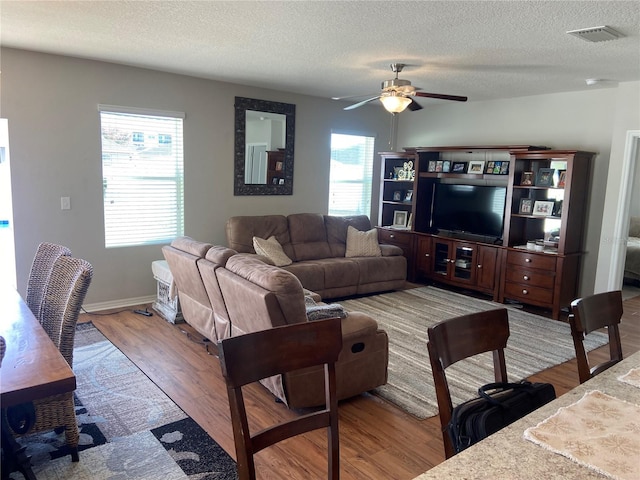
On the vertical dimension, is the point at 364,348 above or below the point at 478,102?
below

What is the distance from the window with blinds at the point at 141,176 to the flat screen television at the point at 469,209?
3378 mm

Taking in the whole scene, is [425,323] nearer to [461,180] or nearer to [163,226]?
[461,180]

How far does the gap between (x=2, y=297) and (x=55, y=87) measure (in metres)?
2.74

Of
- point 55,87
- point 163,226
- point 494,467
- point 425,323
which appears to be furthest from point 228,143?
point 494,467

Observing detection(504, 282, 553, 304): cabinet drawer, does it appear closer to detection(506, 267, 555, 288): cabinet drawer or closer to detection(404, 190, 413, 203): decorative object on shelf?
detection(506, 267, 555, 288): cabinet drawer

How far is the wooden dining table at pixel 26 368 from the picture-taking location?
1.55 m

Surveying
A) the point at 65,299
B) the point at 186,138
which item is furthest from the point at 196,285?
the point at 186,138

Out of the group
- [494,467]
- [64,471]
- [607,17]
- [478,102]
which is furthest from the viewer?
[478,102]

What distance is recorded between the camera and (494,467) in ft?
3.51

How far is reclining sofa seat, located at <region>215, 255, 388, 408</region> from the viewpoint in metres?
2.78

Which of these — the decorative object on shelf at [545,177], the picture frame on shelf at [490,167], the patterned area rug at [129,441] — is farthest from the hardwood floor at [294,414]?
the picture frame on shelf at [490,167]

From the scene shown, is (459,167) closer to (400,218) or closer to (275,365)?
(400,218)

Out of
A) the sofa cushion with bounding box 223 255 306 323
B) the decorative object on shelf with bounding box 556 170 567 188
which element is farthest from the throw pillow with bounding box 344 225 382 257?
the sofa cushion with bounding box 223 255 306 323

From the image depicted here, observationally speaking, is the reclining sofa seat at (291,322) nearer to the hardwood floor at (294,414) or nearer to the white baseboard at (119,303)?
the hardwood floor at (294,414)
